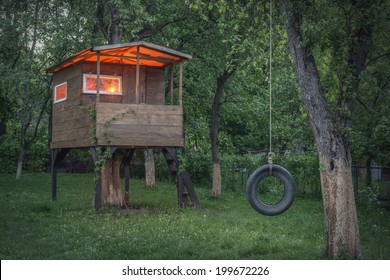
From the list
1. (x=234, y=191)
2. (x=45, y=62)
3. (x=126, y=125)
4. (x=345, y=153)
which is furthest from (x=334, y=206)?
(x=45, y=62)

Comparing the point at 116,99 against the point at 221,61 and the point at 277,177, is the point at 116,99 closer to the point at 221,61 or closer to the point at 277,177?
the point at 221,61

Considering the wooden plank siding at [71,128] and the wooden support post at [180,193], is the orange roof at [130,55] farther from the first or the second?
the wooden support post at [180,193]

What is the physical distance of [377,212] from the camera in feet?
69.2

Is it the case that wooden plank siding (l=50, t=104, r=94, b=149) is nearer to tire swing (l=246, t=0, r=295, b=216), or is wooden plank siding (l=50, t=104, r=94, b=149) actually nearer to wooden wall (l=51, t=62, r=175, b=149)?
wooden wall (l=51, t=62, r=175, b=149)

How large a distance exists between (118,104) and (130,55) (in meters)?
2.33

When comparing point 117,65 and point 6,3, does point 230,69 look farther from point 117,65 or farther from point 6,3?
point 6,3

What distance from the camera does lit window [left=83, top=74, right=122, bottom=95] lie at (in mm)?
20281

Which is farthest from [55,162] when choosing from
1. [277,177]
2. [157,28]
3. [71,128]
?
[277,177]

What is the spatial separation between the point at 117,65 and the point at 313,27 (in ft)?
36.6

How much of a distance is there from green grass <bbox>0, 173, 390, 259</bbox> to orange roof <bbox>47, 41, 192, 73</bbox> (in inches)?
207

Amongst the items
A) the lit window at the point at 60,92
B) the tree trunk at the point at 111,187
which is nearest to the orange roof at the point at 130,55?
the lit window at the point at 60,92

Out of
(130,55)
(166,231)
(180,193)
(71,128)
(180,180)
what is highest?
(130,55)

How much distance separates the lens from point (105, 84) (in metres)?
20.8

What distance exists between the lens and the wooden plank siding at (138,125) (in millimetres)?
19000
